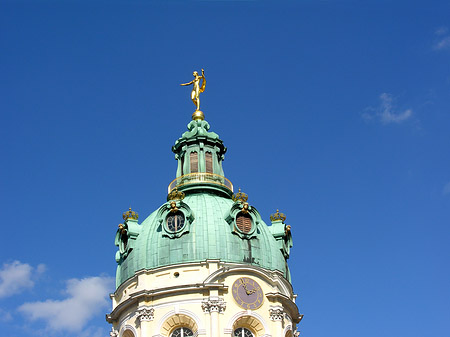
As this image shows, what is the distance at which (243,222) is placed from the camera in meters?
60.3

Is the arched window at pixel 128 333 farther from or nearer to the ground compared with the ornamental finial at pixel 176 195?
nearer to the ground

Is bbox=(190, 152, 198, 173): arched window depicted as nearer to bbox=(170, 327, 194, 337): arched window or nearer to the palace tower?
the palace tower

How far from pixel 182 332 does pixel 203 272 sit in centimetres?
432

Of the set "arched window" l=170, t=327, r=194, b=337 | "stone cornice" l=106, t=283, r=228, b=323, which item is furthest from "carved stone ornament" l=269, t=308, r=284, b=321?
"arched window" l=170, t=327, r=194, b=337

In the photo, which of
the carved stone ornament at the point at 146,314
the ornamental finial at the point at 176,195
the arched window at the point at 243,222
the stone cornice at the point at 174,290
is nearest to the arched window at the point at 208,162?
the ornamental finial at the point at 176,195

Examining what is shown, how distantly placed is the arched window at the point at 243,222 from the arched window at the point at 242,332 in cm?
720

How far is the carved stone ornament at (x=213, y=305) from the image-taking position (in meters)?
55.8

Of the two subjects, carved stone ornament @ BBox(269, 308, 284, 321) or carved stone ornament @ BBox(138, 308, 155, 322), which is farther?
carved stone ornament @ BBox(269, 308, 284, 321)

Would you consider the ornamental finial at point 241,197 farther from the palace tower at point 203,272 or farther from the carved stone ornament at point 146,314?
the carved stone ornament at point 146,314

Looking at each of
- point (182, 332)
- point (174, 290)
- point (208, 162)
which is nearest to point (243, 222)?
point (174, 290)

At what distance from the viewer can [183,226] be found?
59.1m

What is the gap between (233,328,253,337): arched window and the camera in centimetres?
5656

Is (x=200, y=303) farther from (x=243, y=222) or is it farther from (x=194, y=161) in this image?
(x=194, y=161)

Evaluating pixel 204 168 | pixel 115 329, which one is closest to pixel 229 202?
pixel 204 168
